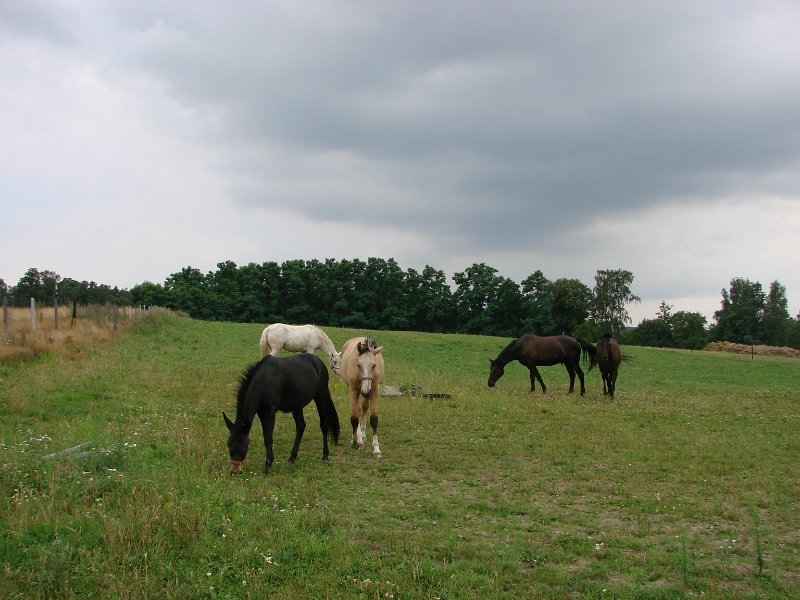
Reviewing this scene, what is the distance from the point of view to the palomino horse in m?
10.6

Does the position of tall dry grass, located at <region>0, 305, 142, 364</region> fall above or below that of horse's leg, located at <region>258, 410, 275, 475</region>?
above

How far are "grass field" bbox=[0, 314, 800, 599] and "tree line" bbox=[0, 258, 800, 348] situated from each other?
66617 millimetres

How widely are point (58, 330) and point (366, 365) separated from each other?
18.5 meters

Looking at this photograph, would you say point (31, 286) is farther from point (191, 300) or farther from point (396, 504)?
point (396, 504)

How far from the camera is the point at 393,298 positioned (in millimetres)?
87625

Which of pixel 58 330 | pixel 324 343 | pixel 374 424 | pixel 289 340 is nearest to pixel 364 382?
pixel 374 424

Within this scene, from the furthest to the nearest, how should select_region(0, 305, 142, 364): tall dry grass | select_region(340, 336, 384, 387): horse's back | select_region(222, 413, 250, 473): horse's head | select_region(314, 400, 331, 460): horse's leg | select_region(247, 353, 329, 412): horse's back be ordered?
select_region(0, 305, 142, 364): tall dry grass → select_region(340, 336, 384, 387): horse's back → select_region(314, 400, 331, 460): horse's leg → select_region(247, 353, 329, 412): horse's back → select_region(222, 413, 250, 473): horse's head

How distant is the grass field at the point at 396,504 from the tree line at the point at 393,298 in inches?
2623

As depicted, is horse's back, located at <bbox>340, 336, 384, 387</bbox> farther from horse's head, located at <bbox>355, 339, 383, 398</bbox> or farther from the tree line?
the tree line

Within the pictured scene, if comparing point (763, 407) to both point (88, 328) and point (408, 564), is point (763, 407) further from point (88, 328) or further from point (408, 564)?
point (88, 328)

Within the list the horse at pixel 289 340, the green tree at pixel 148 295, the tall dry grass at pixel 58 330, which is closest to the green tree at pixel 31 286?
the green tree at pixel 148 295

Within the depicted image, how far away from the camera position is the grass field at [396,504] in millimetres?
5312

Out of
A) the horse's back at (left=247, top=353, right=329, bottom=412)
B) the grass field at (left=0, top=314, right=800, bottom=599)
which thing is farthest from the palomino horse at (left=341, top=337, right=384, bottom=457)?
the horse's back at (left=247, top=353, right=329, bottom=412)

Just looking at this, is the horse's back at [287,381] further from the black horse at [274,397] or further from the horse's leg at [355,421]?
the horse's leg at [355,421]
